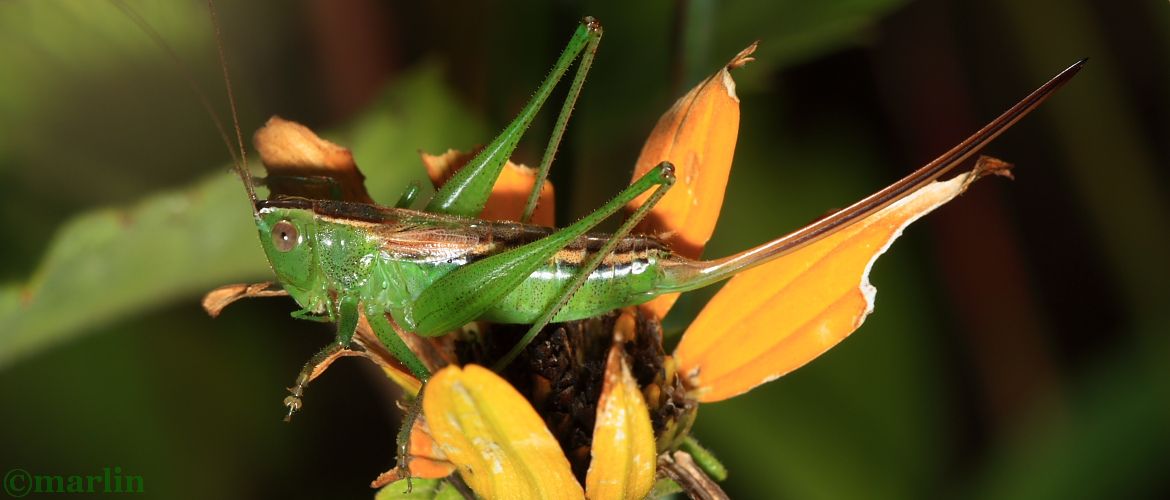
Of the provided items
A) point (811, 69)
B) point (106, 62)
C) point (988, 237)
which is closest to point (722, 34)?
point (811, 69)

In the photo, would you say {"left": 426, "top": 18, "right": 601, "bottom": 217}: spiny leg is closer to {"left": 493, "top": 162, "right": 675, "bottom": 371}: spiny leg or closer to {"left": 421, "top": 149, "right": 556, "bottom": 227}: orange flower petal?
{"left": 421, "top": 149, "right": 556, "bottom": 227}: orange flower petal

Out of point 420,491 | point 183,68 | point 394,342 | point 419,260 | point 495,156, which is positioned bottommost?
point 420,491

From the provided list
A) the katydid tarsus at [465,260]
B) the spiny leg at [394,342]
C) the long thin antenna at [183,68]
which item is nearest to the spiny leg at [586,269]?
the katydid tarsus at [465,260]

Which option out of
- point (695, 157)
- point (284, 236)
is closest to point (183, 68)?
point (284, 236)

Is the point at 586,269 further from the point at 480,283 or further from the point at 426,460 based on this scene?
the point at 426,460

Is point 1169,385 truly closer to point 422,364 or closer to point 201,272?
point 422,364
